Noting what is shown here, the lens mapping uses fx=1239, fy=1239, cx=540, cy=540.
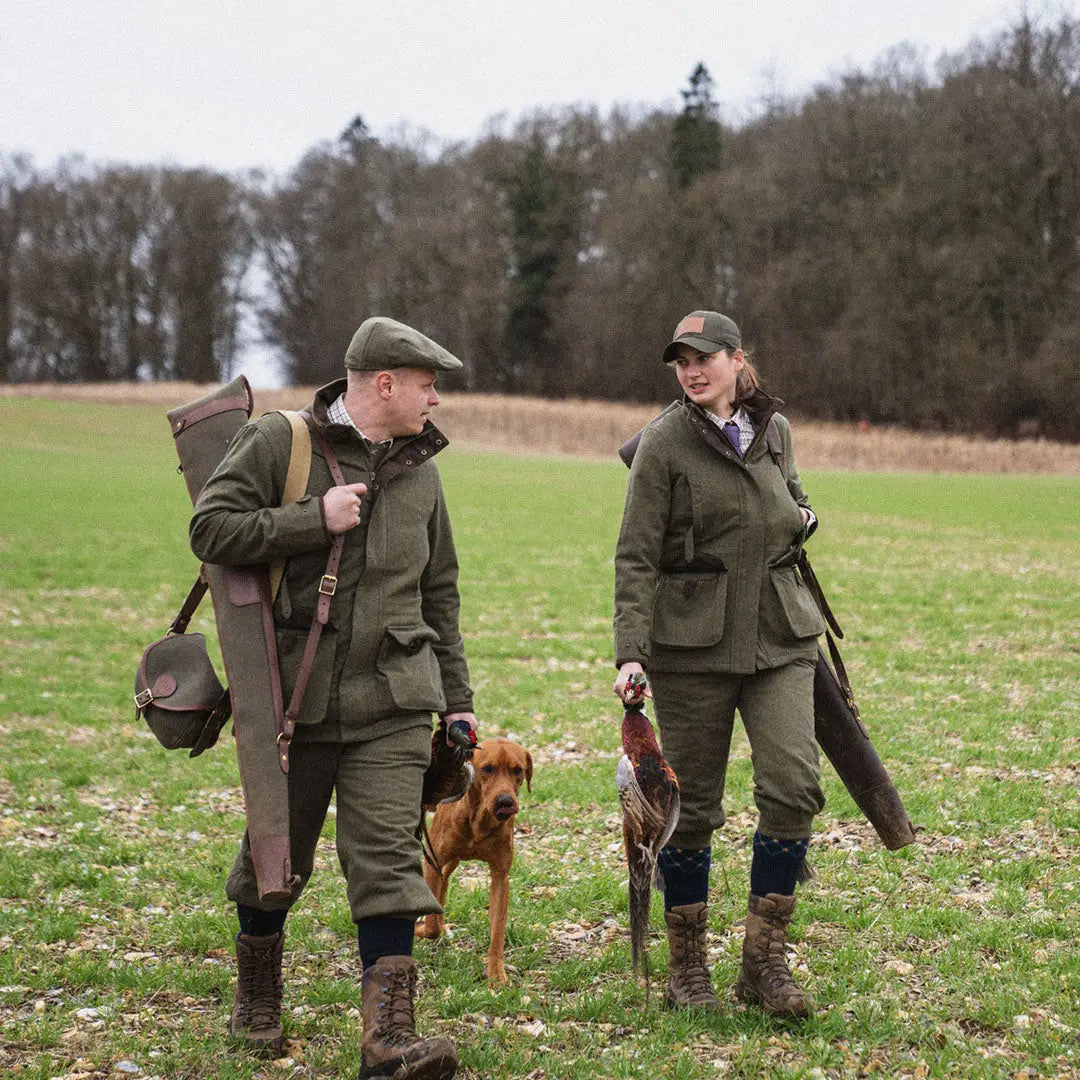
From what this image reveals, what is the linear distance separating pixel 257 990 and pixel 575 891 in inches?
79.4

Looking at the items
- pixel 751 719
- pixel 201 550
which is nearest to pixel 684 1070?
pixel 751 719

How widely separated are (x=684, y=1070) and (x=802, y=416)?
62546mm

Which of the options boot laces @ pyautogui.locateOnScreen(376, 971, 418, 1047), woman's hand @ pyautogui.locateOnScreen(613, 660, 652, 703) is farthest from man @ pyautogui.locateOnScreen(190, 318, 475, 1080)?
woman's hand @ pyautogui.locateOnScreen(613, 660, 652, 703)

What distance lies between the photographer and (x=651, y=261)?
69.1 m

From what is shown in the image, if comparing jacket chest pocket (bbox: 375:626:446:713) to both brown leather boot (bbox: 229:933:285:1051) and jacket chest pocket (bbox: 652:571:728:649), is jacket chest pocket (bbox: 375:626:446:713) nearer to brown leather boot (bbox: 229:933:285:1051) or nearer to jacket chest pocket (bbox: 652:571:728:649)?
jacket chest pocket (bbox: 652:571:728:649)

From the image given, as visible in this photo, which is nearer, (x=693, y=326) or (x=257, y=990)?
(x=257, y=990)

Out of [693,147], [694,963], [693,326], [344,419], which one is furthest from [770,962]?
[693,147]

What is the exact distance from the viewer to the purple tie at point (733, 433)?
15.9 ft

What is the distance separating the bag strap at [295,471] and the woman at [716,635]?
4.01ft

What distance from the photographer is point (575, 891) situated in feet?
19.9

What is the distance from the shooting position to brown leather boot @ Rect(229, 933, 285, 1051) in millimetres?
4426

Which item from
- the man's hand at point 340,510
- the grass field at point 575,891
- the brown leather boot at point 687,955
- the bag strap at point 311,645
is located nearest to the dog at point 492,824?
the grass field at point 575,891

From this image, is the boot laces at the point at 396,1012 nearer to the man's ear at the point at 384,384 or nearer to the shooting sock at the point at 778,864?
the shooting sock at the point at 778,864

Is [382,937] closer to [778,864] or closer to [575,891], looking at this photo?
[778,864]
